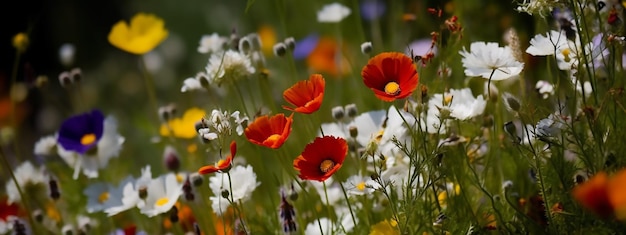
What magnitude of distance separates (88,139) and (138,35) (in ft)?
0.69

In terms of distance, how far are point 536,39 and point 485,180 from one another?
0.20 metres

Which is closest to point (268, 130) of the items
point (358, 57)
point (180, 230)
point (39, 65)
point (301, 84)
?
point (301, 84)

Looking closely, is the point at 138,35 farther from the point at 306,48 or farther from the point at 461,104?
the point at 306,48

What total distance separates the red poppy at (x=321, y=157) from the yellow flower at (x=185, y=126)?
0.56 metres

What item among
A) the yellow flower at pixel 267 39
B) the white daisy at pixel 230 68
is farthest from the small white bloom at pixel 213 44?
the yellow flower at pixel 267 39

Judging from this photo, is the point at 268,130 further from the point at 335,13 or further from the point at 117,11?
the point at 117,11

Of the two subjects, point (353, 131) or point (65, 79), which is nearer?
point (353, 131)

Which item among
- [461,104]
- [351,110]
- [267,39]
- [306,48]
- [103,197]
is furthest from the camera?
[267,39]

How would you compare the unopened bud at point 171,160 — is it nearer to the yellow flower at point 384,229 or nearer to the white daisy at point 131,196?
the white daisy at point 131,196

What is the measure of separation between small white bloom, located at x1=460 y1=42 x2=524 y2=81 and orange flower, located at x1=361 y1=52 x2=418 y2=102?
7 cm

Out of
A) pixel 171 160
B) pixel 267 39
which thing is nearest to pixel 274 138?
pixel 171 160

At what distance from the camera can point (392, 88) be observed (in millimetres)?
966

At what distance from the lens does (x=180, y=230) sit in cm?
132

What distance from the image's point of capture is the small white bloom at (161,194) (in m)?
1.24
